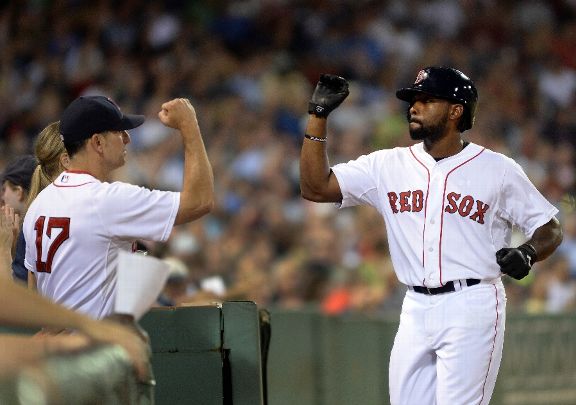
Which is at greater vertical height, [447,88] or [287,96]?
[287,96]

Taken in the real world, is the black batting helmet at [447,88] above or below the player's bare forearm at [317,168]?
above

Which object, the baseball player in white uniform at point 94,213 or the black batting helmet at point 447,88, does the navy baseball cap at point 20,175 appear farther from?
the black batting helmet at point 447,88

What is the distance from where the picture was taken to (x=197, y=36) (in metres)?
12.9

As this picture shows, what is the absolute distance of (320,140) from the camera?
5562 mm

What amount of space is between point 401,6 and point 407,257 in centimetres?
951

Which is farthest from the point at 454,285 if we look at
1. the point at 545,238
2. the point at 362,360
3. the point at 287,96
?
the point at 287,96

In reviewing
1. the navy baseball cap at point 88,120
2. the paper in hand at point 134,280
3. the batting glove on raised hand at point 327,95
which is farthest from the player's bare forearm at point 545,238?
the paper in hand at point 134,280

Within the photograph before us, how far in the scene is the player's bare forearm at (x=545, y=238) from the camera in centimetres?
552

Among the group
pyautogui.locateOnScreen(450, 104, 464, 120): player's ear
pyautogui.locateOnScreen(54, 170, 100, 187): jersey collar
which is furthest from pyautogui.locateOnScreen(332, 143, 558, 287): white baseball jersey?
pyautogui.locateOnScreen(54, 170, 100, 187): jersey collar

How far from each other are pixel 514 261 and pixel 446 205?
42cm

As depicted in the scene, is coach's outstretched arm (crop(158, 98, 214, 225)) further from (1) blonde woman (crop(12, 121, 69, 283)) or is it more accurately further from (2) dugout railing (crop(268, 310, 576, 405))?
(2) dugout railing (crop(268, 310, 576, 405))

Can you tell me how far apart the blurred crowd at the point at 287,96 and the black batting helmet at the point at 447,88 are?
2870 mm

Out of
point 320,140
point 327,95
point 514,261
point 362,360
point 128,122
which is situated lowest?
point 362,360

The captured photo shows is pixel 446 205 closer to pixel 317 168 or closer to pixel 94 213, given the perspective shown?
pixel 317 168
